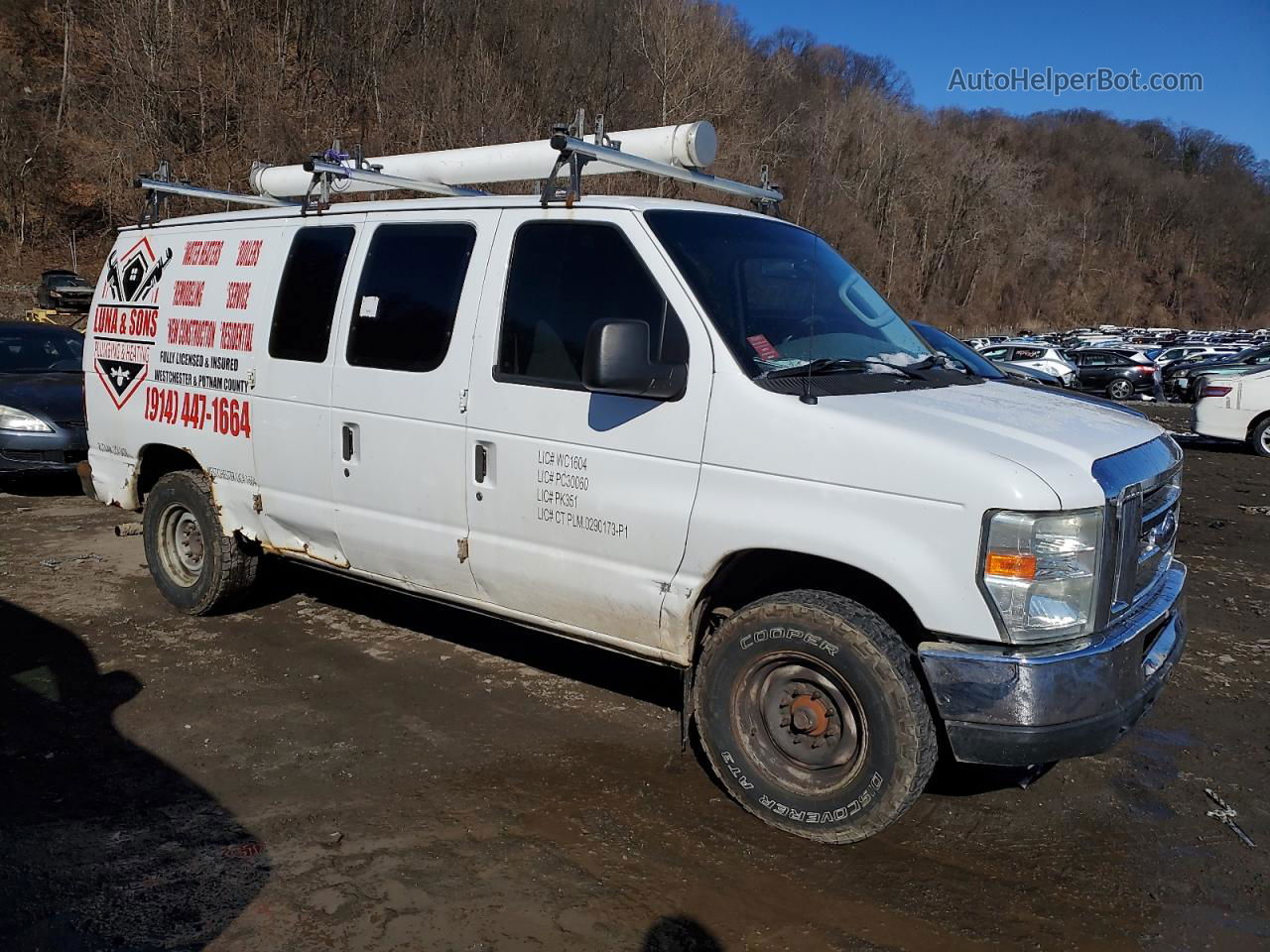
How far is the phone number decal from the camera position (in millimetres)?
5422

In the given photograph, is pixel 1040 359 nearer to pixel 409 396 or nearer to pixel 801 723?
pixel 409 396

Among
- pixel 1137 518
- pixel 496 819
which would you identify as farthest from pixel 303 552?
pixel 1137 518

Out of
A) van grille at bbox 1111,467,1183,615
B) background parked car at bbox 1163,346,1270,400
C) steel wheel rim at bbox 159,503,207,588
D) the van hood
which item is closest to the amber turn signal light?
the van hood

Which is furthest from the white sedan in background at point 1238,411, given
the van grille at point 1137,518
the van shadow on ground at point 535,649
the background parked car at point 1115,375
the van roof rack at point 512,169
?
the background parked car at point 1115,375

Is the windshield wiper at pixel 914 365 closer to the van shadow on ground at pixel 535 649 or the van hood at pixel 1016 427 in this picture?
the van hood at pixel 1016 427

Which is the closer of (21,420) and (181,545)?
(181,545)

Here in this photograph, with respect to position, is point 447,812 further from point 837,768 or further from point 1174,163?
point 1174,163

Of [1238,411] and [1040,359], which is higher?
[1040,359]

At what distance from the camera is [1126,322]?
9906 centimetres

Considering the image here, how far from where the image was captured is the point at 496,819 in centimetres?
382

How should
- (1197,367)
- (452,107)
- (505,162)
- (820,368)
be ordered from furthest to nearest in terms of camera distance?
(452,107)
(1197,367)
(505,162)
(820,368)

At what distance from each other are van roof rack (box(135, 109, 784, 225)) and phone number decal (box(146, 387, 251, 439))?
113 centimetres

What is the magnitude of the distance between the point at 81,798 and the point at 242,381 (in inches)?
91.1

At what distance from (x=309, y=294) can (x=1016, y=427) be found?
3.52m
